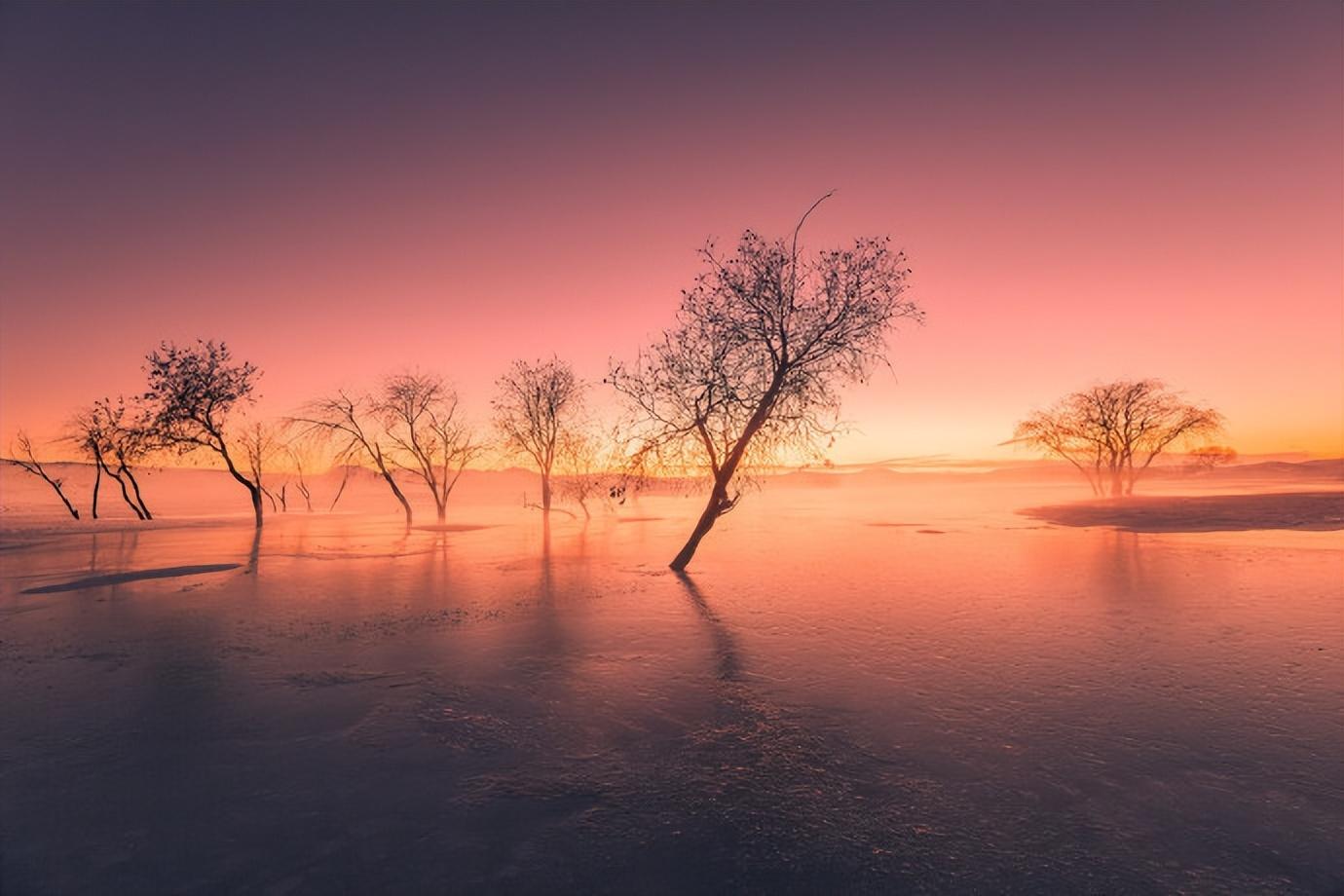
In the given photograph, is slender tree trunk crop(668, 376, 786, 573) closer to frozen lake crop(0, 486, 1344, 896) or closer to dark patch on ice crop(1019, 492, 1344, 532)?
frozen lake crop(0, 486, 1344, 896)

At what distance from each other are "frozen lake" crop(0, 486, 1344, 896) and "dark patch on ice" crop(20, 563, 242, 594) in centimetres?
262

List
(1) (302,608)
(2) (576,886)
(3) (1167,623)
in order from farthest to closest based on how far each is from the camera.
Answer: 1. (1) (302,608)
2. (3) (1167,623)
3. (2) (576,886)

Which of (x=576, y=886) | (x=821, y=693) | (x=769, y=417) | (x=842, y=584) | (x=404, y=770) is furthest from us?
(x=769, y=417)

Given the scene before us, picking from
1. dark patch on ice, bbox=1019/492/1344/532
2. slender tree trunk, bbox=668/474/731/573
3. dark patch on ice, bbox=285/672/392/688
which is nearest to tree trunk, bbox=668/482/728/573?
slender tree trunk, bbox=668/474/731/573

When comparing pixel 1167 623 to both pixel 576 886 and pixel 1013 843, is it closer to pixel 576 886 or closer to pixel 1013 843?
pixel 1013 843

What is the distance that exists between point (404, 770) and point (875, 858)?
4599mm

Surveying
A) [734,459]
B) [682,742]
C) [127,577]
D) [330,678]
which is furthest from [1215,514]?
[127,577]

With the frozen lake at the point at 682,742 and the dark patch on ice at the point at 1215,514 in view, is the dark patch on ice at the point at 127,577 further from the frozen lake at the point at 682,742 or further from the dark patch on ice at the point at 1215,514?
the dark patch on ice at the point at 1215,514

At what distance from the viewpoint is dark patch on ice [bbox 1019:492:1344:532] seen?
30.8m

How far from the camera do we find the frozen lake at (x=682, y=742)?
4.33 m

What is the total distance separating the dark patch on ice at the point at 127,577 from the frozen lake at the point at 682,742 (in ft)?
8.60

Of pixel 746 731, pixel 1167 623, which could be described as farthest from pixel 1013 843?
pixel 1167 623

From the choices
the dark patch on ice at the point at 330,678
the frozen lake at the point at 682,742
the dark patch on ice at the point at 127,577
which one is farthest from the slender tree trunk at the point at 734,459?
the dark patch on ice at the point at 127,577

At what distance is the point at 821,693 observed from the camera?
313 inches
